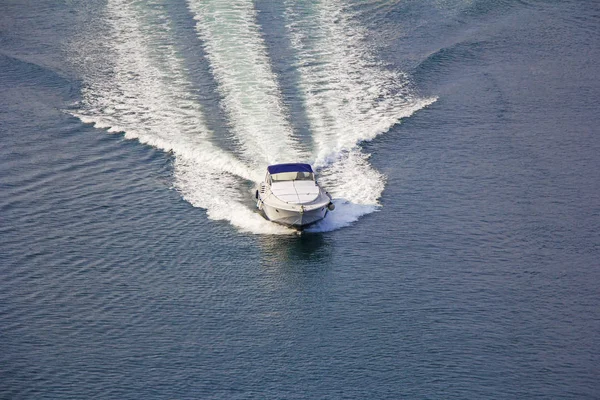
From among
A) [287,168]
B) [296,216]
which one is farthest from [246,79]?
[296,216]

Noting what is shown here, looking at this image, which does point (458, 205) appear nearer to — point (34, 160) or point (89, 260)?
point (89, 260)

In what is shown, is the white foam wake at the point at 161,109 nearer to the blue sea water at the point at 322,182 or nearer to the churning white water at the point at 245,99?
the churning white water at the point at 245,99

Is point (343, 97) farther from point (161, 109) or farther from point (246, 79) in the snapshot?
point (161, 109)

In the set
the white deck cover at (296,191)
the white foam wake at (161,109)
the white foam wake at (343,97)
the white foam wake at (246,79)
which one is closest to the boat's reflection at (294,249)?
the white foam wake at (161,109)

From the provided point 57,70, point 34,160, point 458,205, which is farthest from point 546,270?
point 57,70

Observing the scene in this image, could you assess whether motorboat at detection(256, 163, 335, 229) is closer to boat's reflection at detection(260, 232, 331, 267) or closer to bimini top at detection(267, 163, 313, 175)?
bimini top at detection(267, 163, 313, 175)

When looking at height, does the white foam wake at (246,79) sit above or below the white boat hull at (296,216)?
above

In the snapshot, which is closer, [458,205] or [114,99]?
[458,205]

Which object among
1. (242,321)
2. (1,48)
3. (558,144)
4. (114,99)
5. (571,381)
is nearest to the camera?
(571,381)
